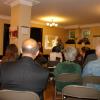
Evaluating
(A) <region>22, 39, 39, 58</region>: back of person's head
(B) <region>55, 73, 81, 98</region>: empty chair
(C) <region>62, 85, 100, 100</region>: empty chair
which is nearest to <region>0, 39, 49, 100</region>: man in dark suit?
(A) <region>22, 39, 39, 58</region>: back of person's head

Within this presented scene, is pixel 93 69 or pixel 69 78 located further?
pixel 69 78

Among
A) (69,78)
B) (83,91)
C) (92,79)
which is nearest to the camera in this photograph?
(83,91)

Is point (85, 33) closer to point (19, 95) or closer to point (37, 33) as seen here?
point (37, 33)

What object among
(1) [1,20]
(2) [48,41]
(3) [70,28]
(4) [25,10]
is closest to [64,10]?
(4) [25,10]

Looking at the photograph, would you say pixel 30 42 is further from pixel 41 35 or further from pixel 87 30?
pixel 87 30

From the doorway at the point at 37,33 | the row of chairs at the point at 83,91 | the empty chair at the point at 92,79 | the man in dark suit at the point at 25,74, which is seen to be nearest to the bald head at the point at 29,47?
the man in dark suit at the point at 25,74

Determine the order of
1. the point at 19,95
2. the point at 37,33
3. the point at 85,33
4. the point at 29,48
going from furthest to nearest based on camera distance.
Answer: the point at 85,33
the point at 37,33
the point at 29,48
the point at 19,95

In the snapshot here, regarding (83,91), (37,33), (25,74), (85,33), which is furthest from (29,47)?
(85,33)

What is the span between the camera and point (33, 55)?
7.07 ft

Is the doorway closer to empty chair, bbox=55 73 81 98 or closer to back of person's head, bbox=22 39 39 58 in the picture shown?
empty chair, bbox=55 73 81 98

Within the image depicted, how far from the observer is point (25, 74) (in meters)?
2.02

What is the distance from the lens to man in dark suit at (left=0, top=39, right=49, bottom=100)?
2.03 metres

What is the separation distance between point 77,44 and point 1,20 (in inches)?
171

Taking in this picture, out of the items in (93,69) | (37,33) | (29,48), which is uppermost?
(37,33)
